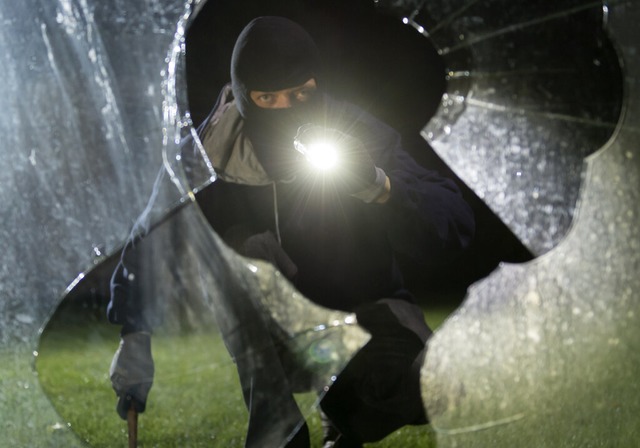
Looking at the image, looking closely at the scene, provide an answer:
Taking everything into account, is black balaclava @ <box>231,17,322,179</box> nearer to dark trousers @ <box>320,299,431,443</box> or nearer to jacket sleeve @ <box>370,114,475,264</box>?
jacket sleeve @ <box>370,114,475,264</box>

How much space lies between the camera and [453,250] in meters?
1.92

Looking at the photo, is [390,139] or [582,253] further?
[582,253]

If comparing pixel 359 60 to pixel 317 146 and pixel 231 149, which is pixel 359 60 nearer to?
pixel 317 146

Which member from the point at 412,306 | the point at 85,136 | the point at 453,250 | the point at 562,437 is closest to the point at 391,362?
the point at 412,306

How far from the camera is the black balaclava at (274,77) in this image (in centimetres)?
178

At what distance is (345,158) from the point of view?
1.82 m

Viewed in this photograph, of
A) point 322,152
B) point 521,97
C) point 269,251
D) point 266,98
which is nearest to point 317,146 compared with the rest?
point 322,152

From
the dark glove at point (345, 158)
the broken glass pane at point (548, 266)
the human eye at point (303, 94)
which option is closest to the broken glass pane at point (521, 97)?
the broken glass pane at point (548, 266)

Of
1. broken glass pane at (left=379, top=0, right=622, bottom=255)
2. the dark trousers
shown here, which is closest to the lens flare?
broken glass pane at (left=379, top=0, right=622, bottom=255)

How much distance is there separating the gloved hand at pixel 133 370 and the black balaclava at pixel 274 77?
453 mm

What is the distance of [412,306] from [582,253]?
1.28ft

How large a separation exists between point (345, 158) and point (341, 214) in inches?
4.6

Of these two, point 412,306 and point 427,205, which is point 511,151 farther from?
point 412,306

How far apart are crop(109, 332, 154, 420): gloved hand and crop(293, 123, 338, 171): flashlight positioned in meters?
0.51
